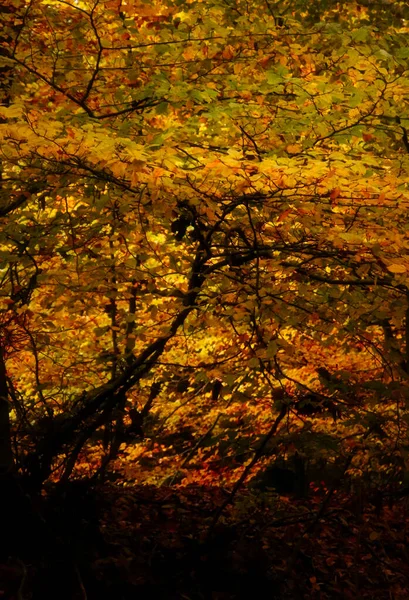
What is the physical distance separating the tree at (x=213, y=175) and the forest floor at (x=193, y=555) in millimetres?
718

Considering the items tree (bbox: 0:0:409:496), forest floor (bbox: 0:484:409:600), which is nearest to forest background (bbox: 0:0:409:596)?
tree (bbox: 0:0:409:496)

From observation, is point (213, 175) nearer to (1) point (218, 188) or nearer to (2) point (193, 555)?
(1) point (218, 188)

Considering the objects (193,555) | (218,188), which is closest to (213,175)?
(218,188)

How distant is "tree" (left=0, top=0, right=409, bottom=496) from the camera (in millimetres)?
4129

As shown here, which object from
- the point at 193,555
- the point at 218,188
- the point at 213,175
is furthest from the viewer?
the point at 193,555

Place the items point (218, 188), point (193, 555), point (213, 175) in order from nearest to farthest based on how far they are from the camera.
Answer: point (213, 175) < point (218, 188) < point (193, 555)

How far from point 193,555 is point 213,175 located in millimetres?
3462

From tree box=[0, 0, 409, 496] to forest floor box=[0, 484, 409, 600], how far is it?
0.72 m

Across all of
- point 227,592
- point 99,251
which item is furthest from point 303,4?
point 227,592

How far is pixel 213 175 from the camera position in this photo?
389 cm

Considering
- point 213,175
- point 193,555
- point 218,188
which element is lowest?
point 193,555

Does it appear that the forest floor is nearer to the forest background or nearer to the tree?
the forest background

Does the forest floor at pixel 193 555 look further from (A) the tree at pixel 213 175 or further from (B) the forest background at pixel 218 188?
(A) the tree at pixel 213 175

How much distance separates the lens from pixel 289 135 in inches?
218
